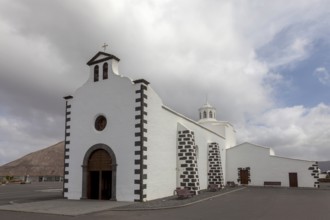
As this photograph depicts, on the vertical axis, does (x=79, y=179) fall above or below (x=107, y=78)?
below

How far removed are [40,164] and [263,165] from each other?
5135 centimetres

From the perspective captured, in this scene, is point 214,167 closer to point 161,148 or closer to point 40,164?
point 161,148

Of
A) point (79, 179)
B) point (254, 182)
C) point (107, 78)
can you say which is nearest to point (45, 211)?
point (79, 179)

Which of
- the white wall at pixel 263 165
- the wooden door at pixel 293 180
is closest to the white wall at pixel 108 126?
the white wall at pixel 263 165

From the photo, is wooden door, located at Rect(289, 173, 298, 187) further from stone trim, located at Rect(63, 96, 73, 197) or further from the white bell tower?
stone trim, located at Rect(63, 96, 73, 197)

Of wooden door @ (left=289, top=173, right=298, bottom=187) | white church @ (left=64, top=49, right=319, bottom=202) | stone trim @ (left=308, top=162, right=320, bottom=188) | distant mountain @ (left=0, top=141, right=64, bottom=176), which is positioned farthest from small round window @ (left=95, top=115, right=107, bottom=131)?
distant mountain @ (left=0, top=141, right=64, bottom=176)

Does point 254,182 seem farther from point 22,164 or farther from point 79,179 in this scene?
point 22,164

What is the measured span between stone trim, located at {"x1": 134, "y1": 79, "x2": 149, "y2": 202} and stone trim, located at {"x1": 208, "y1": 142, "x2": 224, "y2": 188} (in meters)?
12.2

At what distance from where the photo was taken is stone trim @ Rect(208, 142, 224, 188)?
96.1ft

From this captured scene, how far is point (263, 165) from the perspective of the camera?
35.9 metres

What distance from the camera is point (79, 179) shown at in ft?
67.7

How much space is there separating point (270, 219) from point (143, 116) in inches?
374

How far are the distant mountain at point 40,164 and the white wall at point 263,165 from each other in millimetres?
39970

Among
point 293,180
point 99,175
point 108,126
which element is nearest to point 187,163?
point 99,175
